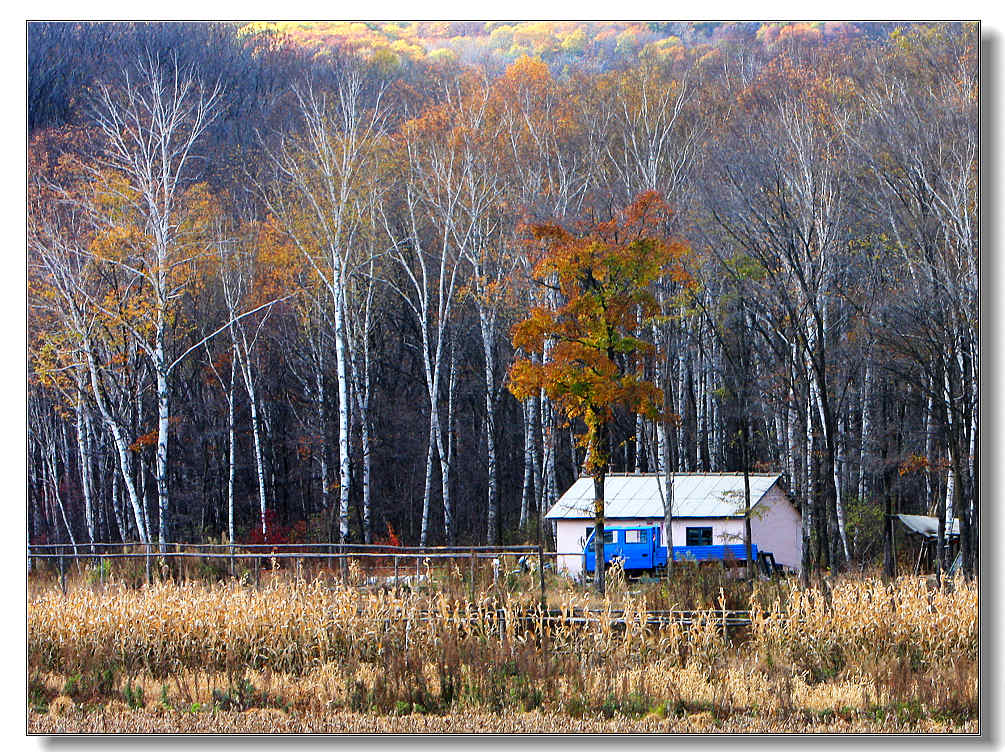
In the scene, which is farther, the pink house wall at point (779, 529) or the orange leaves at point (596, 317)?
the pink house wall at point (779, 529)

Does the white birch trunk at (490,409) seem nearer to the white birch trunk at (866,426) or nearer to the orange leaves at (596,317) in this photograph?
the orange leaves at (596,317)

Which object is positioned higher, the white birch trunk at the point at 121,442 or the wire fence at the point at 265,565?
the white birch trunk at the point at 121,442

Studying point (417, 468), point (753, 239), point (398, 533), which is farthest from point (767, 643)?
point (417, 468)

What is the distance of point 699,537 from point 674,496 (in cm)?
90

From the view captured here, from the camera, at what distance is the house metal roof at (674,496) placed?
19875mm

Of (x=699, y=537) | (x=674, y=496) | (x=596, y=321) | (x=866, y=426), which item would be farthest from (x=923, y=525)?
(x=596, y=321)

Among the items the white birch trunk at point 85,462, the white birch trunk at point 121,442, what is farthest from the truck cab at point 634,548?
the white birch trunk at point 85,462

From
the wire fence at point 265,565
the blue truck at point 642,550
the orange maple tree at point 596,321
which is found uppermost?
→ the orange maple tree at point 596,321

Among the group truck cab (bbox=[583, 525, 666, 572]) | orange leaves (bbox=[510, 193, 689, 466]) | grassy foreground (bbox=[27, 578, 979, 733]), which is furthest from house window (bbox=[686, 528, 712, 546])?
grassy foreground (bbox=[27, 578, 979, 733])

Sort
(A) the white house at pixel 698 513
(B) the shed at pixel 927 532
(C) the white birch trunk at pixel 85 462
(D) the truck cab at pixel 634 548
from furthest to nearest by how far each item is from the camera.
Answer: (C) the white birch trunk at pixel 85 462
(B) the shed at pixel 927 532
(A) the white house at pixel 698 513
(D) the truck cab at pixel 634 548

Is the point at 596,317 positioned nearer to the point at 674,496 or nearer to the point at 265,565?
the point at 674,496

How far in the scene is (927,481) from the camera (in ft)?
74.4

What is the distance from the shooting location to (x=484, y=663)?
30.4 feet

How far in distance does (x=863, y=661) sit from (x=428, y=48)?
31.8 ft
